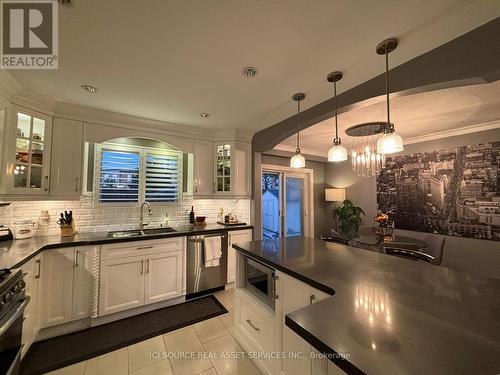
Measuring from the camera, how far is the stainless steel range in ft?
4.00

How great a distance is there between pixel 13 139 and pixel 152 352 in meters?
2.45

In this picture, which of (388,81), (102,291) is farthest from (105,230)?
(388,81)

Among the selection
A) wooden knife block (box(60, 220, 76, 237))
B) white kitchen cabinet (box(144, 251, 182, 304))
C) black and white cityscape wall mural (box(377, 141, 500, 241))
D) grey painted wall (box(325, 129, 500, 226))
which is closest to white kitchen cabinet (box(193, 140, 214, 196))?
white kitchen cabinet (box(144, 251, 182, 304))

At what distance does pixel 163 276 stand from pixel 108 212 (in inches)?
46.5

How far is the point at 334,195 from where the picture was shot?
4.76 meters

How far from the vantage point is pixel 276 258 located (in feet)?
5.14

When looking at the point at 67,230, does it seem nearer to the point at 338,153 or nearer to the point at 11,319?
the point at 11,319

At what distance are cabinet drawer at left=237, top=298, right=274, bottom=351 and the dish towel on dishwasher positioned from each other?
1.03 m

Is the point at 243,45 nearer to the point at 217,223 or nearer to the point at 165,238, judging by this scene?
the point at 165,238

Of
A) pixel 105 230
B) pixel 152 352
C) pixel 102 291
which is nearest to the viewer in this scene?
pixel 152 352

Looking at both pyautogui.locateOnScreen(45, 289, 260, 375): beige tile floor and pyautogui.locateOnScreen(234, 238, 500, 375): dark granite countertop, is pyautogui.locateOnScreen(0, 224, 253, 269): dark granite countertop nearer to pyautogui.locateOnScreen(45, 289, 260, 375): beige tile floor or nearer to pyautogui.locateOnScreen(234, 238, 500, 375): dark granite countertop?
pyautogui.locateOnScreen(45, 289, 260, 375): beige tile floor

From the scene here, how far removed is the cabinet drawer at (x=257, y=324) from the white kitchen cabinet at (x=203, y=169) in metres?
1.88

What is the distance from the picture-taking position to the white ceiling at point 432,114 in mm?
2138

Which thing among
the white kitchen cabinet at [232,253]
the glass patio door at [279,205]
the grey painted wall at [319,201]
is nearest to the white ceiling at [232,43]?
the white kitchen cabinet at [232,253]
